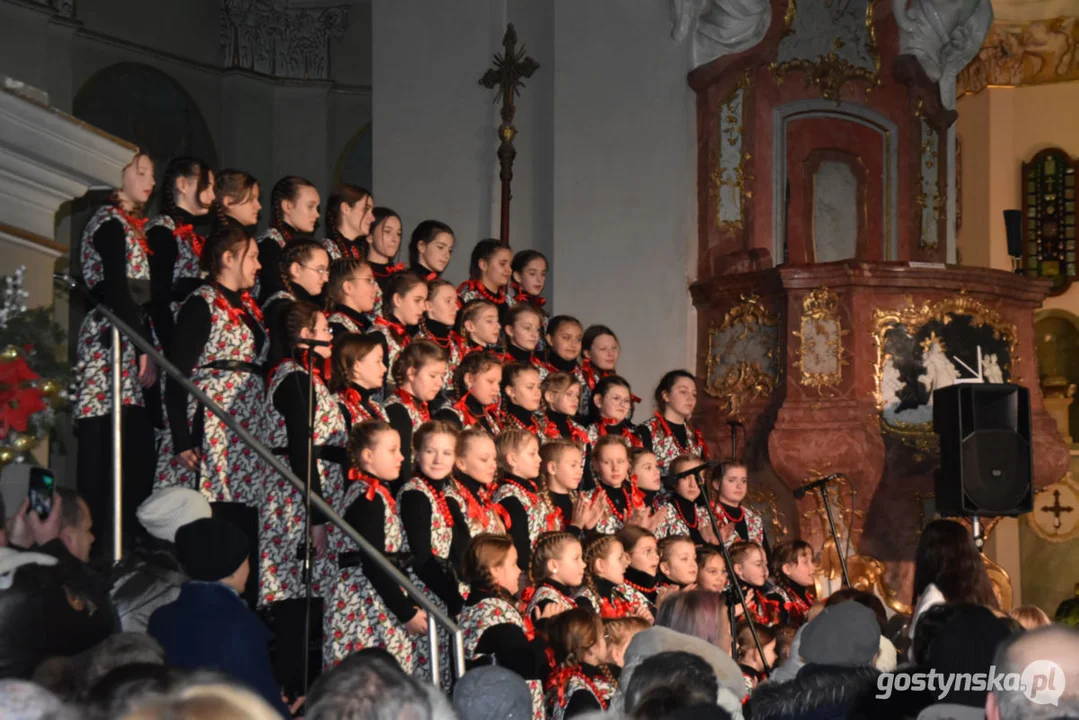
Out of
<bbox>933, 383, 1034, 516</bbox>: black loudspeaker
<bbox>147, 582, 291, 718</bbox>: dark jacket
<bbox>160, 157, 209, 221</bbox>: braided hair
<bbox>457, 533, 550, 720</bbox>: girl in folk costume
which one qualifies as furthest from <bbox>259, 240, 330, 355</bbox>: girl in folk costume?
<bbox>933, 383, 1034, 516</bbox>: black loudspeaker

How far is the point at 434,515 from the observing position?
6480mm

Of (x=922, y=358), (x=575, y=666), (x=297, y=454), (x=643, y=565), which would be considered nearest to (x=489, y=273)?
(x=643, y=565)

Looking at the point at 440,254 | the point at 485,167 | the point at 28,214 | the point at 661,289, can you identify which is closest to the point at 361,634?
the point at 28,214

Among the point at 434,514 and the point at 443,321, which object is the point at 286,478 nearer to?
the point at 434,514

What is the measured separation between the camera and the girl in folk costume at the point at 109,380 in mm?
6207

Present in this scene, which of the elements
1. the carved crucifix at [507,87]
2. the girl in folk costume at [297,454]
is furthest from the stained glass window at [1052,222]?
the girl in folk costume at [297,454]

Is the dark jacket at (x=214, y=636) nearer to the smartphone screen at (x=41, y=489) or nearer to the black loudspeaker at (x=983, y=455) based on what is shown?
the smartphone screen at (x=41, y=489)

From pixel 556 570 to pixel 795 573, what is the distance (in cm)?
262

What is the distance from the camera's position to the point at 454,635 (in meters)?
5.49

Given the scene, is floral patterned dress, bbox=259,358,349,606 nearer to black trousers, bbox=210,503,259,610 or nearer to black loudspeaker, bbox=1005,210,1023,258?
black trousers, bbox=210,503,259,610

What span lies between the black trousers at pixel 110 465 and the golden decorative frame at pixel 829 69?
22.0 ft

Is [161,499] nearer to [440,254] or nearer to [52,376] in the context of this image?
[52,376]

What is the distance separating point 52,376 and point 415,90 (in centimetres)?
787

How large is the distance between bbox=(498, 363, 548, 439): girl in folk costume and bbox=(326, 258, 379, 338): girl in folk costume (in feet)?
3.42
